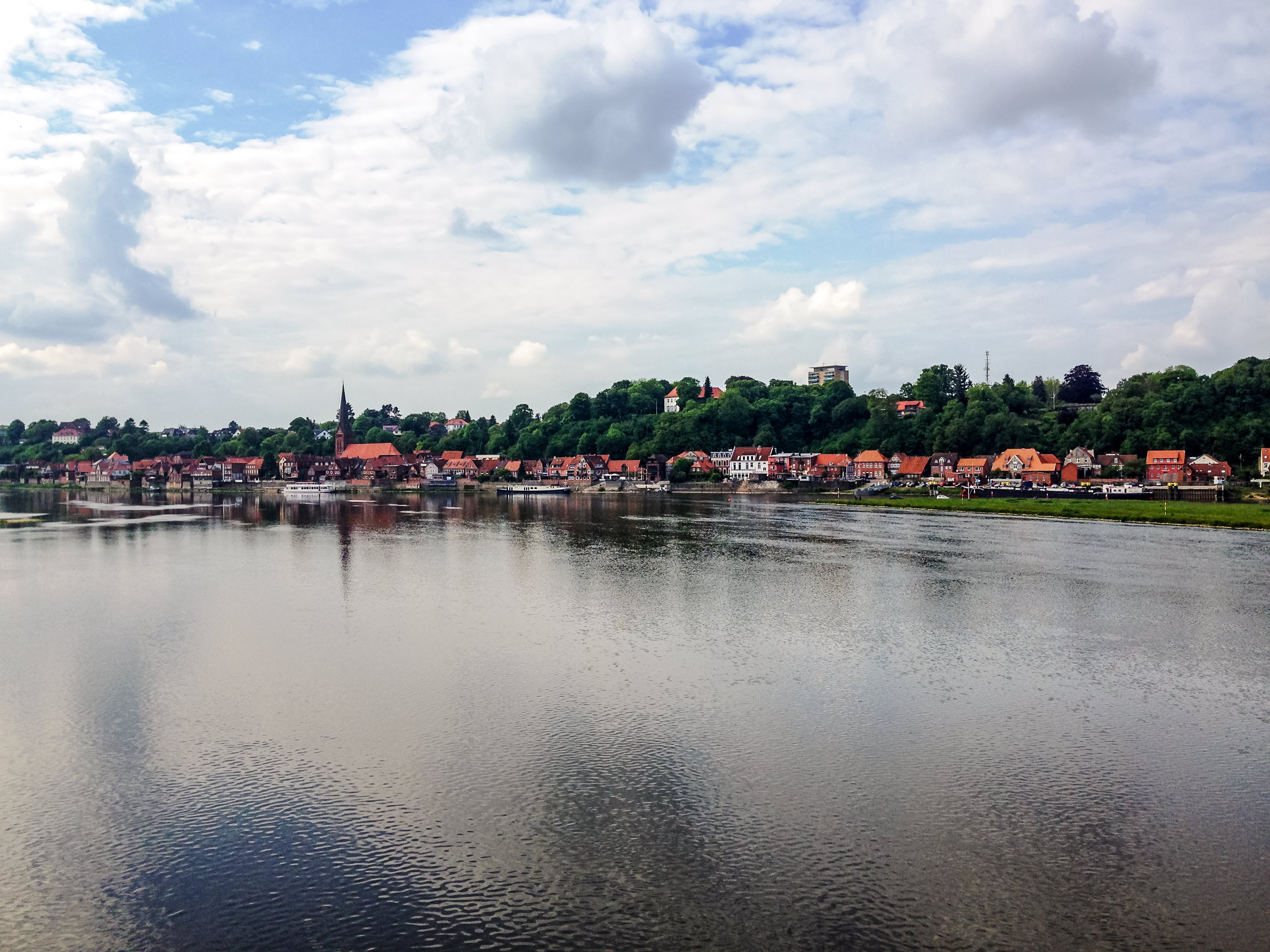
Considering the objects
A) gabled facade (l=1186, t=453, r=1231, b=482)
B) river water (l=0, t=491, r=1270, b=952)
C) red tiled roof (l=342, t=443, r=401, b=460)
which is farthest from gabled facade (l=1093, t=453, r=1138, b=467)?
red tiled roof (l=342, t=443, r=401, b=460)

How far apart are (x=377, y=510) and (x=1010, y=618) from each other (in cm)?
6827

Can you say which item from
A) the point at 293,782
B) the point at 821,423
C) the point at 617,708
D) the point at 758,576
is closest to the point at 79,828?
the point at 293,782

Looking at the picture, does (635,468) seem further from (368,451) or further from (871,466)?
(368,451)

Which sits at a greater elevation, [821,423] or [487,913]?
[821,423]

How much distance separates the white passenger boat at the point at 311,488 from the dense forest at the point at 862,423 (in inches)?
1009

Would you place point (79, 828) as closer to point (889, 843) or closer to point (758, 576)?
point (889, 843)

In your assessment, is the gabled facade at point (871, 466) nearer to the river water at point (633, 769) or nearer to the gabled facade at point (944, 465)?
the gabled facade at point (944, 465)

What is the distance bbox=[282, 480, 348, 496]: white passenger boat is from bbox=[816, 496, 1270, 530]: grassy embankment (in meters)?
77.6

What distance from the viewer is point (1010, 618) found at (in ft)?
85.3

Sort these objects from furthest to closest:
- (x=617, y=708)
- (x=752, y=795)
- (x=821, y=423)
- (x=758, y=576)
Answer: (x=821, y=423), (x=758, y=576), (x=617, y=708), (x=752, y=795)

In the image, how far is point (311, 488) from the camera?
13112 cm

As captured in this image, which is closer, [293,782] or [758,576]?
[293,782]

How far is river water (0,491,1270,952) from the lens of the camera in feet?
30.8

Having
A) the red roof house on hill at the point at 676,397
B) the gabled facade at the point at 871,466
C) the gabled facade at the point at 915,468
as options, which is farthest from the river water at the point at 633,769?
the red roof house on hill at the point at 676,397
